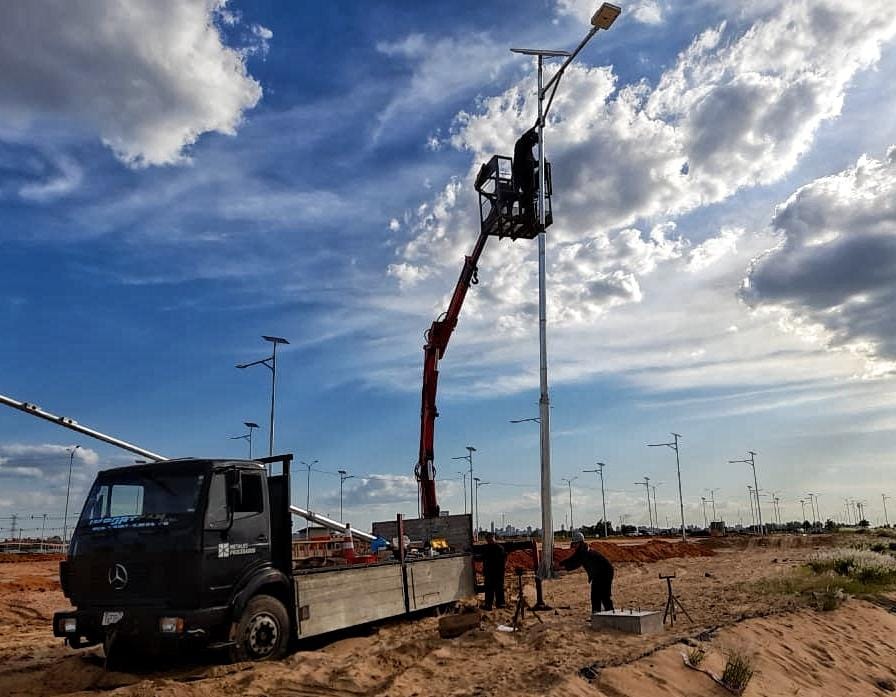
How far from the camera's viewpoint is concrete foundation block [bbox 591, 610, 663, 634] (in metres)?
12.2

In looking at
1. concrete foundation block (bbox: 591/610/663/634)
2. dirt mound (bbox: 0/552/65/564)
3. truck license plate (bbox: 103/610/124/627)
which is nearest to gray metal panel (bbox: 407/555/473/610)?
concrete foundation block (bbox: 591/610/663/634)

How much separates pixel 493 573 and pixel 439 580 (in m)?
1.44

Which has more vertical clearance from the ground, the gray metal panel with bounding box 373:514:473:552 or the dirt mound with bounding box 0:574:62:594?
the gray metal panel with bounding box 373:514:473:552

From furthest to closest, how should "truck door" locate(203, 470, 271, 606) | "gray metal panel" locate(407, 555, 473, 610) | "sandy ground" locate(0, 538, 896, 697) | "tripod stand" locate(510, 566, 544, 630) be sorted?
1. "gray metal panel" locate(407, 555, 473, 610)
2. "tripod stand" locate(510, 566, 544, 630)
3. "truck door" locate(203, 470, 271, 606)
4. "sandy ground" locate(0, 538, 896, 697)

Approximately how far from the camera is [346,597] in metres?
12.3

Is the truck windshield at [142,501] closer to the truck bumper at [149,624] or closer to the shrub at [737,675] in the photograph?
the truck bumper at [149,624]

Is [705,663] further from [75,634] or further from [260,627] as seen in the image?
[75,634]

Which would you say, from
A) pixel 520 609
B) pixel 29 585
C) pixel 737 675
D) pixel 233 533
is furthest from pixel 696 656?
pixel 29 585

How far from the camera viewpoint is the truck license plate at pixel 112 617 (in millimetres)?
9719

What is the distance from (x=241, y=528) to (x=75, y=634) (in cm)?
240

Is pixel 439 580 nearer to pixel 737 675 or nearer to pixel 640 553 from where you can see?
pixel 737 675

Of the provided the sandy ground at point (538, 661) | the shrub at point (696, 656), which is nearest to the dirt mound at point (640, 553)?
the sandy ground at point (538, 661)

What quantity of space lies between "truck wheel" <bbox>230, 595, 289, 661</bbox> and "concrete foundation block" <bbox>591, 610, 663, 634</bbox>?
503 centimetres

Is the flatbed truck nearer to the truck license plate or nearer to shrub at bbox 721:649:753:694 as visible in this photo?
the truck license plate
